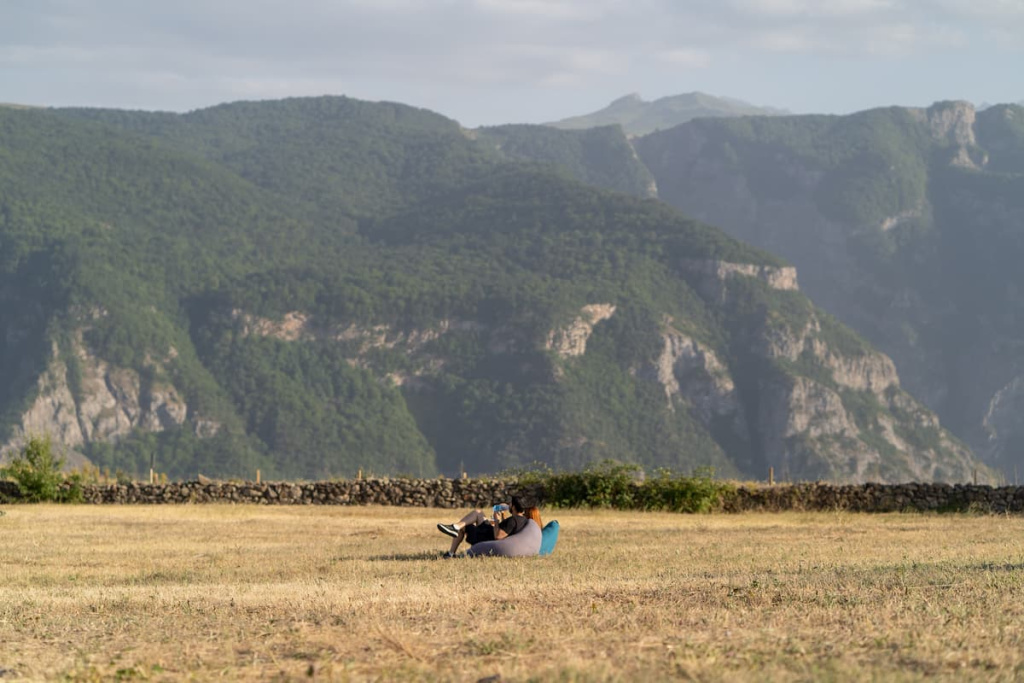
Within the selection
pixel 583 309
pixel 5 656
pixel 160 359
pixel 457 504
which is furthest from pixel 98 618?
pixel 583 309

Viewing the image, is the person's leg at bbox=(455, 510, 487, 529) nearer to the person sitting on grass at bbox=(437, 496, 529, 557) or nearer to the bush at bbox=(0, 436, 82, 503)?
the person sitting on grass at bbox=(437, 496, 529, 557)

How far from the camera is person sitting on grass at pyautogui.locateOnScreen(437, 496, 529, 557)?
63.5 ft

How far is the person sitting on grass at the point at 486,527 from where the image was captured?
1934 cm

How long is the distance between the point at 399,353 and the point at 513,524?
156m

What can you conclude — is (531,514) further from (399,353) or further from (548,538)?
(399,353)

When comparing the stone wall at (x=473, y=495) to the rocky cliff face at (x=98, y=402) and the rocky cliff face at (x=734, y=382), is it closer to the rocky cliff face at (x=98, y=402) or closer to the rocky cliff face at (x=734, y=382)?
the rocky cliff face at (x=98, y=402)

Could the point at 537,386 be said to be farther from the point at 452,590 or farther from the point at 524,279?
the point at 452,590

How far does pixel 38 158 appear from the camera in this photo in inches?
7613

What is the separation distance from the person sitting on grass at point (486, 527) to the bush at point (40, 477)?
23572 mm

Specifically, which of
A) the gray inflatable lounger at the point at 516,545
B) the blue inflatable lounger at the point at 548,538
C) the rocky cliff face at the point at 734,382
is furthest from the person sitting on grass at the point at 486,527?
the rocky cliff face at the point at 734,382

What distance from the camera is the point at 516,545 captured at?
1905 cm

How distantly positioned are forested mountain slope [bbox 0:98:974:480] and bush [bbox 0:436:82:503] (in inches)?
3992

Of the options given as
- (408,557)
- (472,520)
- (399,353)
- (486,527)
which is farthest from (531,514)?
(399,353)

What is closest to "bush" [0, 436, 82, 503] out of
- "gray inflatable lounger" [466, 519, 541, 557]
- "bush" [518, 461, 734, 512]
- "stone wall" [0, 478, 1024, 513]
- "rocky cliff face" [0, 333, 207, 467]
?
"stone wall" [0, 478, 1024, 513]
